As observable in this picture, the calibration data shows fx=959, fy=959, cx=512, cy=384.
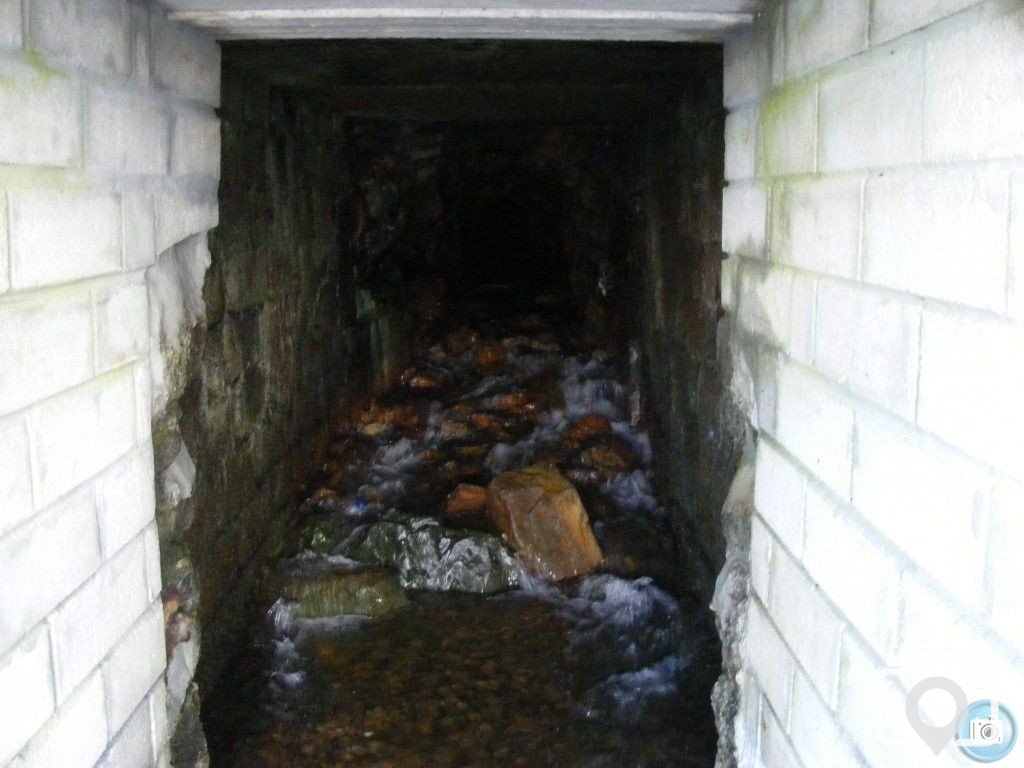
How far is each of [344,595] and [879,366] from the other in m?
3.68

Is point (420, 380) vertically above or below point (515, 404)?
above

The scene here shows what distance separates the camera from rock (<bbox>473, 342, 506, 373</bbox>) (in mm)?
7988

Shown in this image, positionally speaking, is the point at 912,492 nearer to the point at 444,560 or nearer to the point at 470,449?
the point at 444,560

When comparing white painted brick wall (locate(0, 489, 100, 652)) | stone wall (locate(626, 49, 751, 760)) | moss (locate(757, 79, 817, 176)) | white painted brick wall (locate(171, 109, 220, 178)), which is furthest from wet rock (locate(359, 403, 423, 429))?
white painted brick wall (locate(0, 489, 100, 652))

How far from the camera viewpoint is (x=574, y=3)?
Answer: 2346 mm

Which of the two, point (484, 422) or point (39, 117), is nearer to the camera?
point (39, 117)

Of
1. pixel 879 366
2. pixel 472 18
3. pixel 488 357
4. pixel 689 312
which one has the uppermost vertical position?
pixel 472 18

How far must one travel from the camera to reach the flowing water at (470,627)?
3811mm

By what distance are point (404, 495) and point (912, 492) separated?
466 centimetres

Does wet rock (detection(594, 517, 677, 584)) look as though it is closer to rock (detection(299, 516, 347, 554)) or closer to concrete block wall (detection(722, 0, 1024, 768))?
rock (detection(299, 516, 347, 554))

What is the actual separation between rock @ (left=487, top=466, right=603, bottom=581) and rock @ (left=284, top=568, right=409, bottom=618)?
74 centimetres

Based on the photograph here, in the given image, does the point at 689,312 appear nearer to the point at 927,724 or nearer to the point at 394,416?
the point at 394,416

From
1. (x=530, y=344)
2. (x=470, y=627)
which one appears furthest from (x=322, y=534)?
(x=530, y=344)

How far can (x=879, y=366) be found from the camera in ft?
5.58
